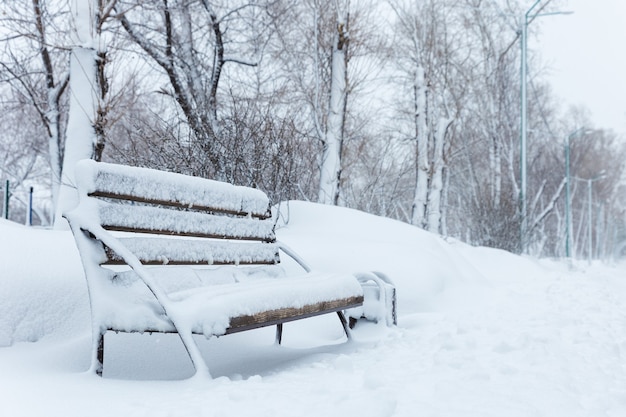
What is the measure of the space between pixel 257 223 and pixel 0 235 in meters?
1.46

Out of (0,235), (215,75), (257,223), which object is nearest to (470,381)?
(257,223)

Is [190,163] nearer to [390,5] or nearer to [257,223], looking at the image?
[257,223]

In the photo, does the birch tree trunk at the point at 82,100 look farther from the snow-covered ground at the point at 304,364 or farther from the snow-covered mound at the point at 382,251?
the snow-covered ground at the point at 304,364

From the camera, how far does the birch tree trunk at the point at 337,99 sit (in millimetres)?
10406

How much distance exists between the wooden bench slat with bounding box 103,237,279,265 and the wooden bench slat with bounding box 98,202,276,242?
6cm

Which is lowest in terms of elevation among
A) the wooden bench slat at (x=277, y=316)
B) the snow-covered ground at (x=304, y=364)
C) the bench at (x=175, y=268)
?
the snow-covered ground at (x=304, y=364)

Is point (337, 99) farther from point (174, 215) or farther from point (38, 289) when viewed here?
point (38, 289)

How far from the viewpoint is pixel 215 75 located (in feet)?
34.5

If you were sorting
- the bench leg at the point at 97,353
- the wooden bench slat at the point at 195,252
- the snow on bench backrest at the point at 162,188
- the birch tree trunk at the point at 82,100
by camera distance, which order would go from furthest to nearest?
the birch tree trunk at the point at 82,100 < the wooden bench slat at the point at 195,252 < the snow on bench backrest at the point at 162,188 < the bench leg at the point at 97,353

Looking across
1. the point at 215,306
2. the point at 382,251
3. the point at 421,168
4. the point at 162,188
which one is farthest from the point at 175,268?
the point at 421,168

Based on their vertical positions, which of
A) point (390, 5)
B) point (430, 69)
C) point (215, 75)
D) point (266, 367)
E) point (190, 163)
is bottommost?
point (266, 367)

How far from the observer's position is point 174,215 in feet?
10.2

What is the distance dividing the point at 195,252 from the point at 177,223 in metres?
0.18

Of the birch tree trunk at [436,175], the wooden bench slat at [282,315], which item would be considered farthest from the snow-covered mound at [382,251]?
the birch tree trunk at [436,175]
